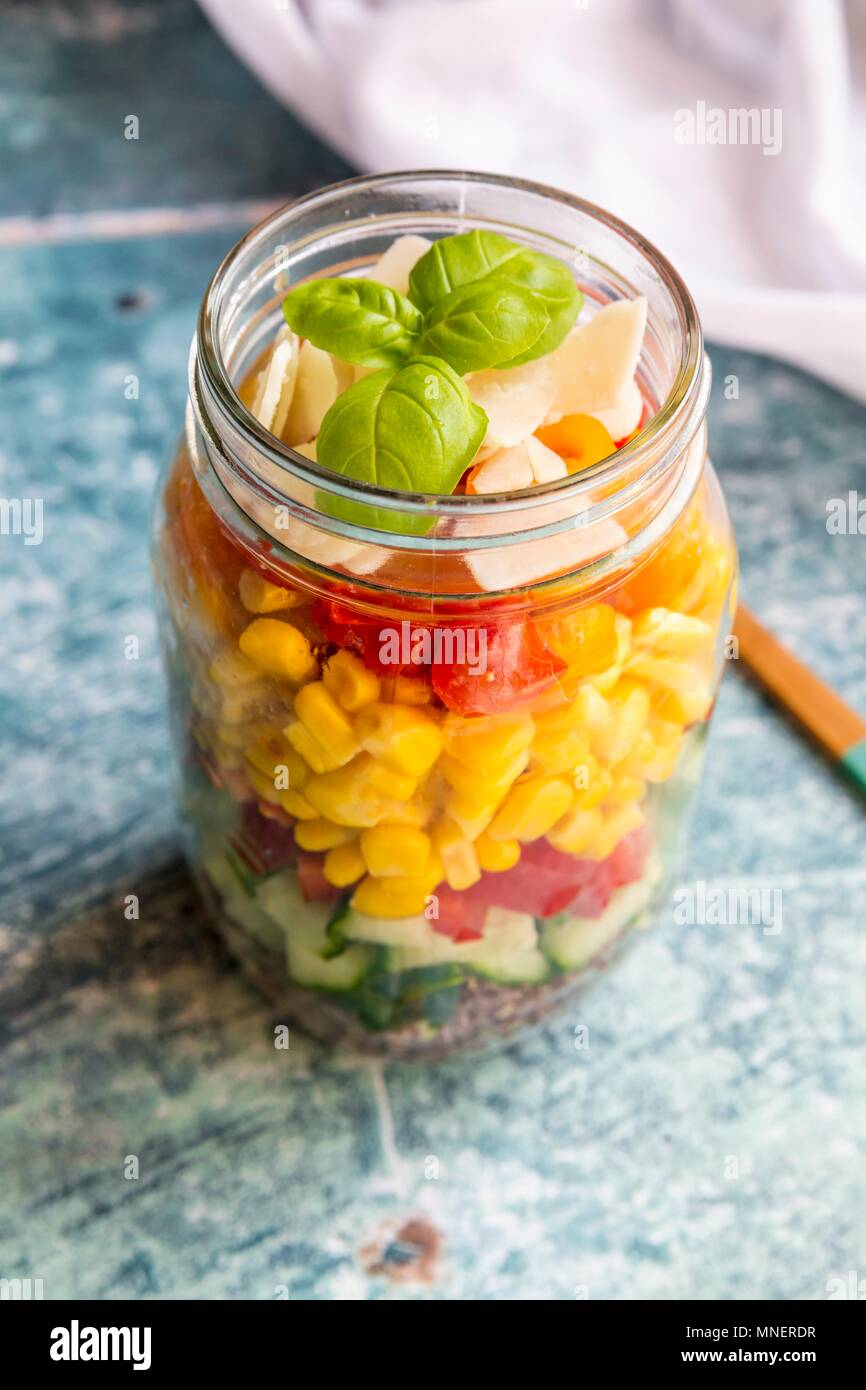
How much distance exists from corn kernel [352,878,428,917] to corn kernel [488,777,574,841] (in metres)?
0.08

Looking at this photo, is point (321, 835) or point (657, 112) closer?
point (321, 835)

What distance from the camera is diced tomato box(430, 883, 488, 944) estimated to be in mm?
977

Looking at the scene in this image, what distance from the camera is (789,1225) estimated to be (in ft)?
3.64

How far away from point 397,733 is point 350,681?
1.8 inches

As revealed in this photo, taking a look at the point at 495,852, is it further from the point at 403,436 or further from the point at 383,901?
the point at 403,436

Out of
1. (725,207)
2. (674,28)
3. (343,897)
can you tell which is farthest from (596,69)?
(343,897)

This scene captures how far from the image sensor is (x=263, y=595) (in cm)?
91

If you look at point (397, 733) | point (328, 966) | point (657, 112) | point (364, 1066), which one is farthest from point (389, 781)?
point (657, 112)

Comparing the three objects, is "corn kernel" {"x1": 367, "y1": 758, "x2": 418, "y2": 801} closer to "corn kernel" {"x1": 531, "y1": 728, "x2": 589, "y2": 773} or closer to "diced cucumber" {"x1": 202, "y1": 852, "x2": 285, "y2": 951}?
"corn kernel" {"x1": 531, "y1": 728, "x2": 589, "y2": 773}

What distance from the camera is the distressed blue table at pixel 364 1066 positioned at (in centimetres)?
109

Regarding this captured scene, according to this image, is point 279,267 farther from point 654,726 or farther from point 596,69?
point 596,69

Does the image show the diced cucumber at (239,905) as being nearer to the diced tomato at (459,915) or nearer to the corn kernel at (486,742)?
the diced tomato at (459,915)

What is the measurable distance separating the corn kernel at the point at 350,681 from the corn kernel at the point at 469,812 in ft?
0.30

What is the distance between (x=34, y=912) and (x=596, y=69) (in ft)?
4.33
